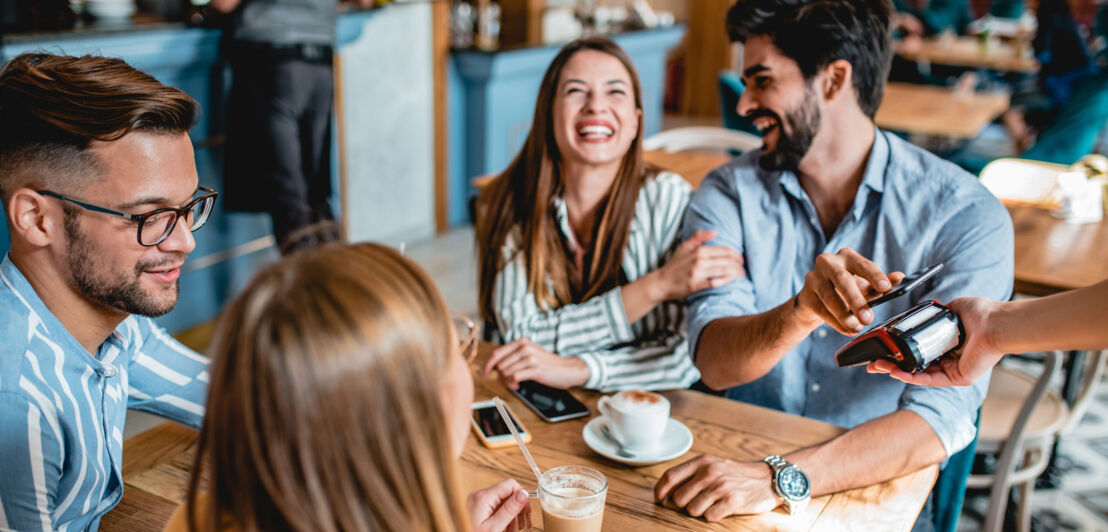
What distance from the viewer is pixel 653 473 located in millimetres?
1216

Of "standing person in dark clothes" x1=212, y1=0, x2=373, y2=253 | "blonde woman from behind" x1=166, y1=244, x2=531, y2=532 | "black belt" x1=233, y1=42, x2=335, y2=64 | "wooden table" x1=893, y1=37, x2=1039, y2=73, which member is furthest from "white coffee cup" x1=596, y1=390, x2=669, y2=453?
"wooden table" x1=893, y1=37, x2=1039, y2=73

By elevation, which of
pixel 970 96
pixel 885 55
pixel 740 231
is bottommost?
pixel 970 96

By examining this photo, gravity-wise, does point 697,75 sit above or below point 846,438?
below

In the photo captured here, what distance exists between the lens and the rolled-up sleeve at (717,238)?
161cm

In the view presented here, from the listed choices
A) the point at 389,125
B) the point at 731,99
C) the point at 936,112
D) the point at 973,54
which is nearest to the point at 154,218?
the point at 389,125

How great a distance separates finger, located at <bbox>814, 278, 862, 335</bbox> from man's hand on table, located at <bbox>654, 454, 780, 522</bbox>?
0.23 meters

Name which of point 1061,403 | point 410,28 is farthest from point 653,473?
point 410,28

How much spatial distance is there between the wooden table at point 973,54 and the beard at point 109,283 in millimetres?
6246

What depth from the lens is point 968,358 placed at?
1128 mm

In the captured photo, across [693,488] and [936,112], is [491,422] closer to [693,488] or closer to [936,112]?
[693,488]

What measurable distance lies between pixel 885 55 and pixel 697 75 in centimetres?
641

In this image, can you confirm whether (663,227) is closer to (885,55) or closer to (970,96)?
(885,55)

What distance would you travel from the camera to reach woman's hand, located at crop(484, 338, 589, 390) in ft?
4.87

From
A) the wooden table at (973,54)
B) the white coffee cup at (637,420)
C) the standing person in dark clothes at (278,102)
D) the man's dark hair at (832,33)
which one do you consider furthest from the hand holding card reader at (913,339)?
the wooden table at (973,54)
